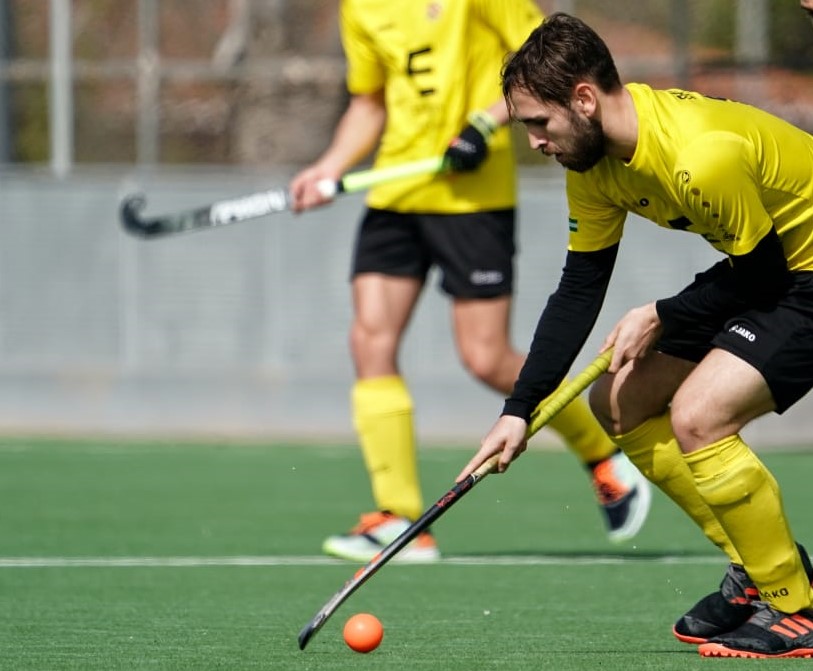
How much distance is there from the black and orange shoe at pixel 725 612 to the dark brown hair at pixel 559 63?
1.24 m

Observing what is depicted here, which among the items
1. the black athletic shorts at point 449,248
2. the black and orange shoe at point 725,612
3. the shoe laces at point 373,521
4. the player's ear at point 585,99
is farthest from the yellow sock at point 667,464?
the black athletic shorts at point 449,248

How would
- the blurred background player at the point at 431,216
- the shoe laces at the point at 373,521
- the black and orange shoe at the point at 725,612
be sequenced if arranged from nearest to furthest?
the black and orange shoe at the point at 725,612 → the shoe laces at the point at 373,521 → the blurred background player at the point at 431,216

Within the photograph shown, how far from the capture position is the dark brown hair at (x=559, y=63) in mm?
4395

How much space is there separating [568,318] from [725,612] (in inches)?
31.4

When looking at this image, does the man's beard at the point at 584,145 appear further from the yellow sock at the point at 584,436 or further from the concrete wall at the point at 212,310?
the concrete wall at the point at 212,310

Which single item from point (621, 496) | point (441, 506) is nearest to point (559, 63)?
point (441, 506)

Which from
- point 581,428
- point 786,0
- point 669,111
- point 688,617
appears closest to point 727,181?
point 669,111

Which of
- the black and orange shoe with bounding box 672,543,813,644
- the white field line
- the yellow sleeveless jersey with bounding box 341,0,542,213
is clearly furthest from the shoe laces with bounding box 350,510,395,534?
the black and orange shoe with bounding box 672,543,813,644

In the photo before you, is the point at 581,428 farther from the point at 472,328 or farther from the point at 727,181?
the point at 727,181

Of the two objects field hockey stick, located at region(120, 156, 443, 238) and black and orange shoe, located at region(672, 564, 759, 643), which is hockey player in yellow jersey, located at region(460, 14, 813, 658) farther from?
field hockey stick, located at region(120, 156, 443, 238)

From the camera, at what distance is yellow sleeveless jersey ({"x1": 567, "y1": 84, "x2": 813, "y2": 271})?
439cm

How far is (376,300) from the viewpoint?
22.3ft

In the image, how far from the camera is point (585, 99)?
14.5 ft

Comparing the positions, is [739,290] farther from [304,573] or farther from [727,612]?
[304,573]
